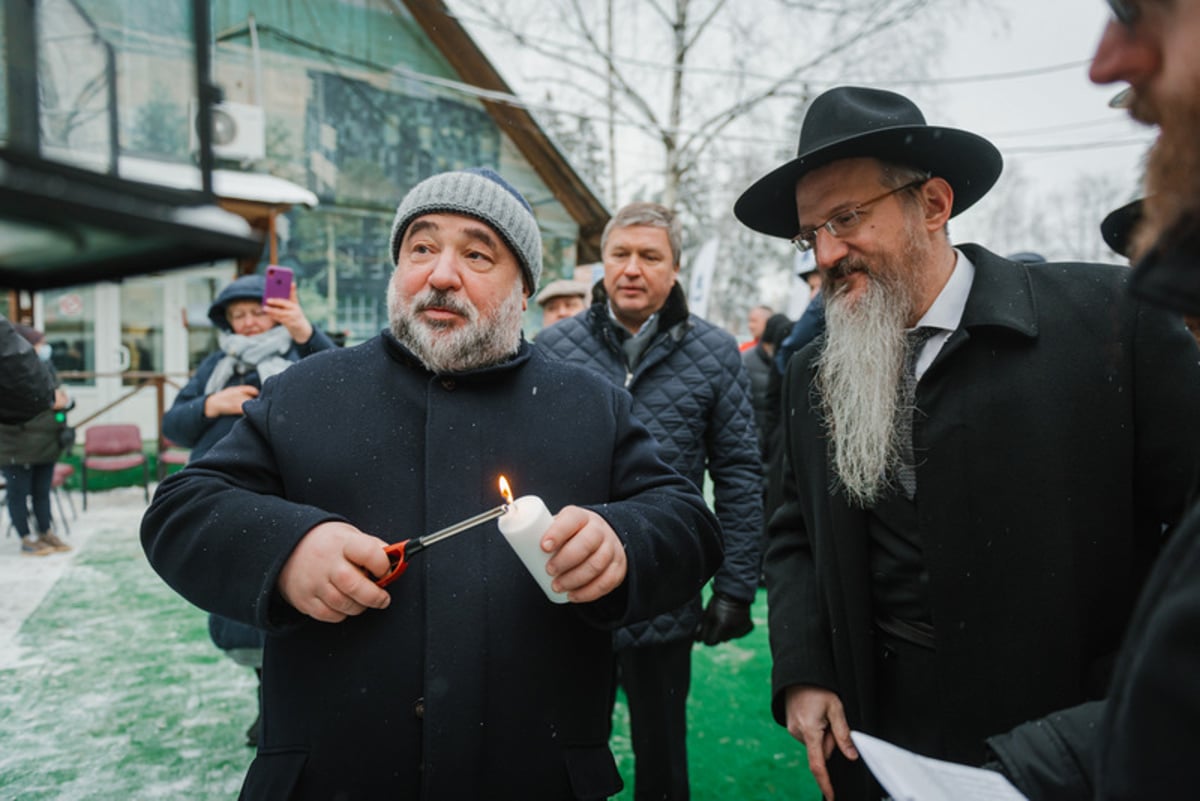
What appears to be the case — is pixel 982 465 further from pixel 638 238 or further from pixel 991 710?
pixel 638 238

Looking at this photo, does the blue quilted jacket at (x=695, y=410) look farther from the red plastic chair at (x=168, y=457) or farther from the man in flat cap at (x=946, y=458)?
the red plastic chair at (x=168, y=457)

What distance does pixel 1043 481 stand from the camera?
1726 millimetres

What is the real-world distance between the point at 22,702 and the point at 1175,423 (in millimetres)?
5222

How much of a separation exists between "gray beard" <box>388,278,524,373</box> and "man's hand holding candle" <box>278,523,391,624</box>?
0.50m

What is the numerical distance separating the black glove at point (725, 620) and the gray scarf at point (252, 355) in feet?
7.54

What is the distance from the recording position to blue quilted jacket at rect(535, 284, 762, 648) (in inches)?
127

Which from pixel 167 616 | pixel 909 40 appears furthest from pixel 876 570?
pixel 909 40

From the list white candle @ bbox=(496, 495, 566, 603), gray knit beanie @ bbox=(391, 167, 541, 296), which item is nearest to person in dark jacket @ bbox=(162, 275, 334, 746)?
gray knit beanie @ bbox=(391, 167, 541, 296)

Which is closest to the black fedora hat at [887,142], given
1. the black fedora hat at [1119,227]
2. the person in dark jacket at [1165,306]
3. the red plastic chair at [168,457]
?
the black fedora hat at [1119,227]

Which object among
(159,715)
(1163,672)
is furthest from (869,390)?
(159,715)

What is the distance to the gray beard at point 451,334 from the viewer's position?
1830 millimetres

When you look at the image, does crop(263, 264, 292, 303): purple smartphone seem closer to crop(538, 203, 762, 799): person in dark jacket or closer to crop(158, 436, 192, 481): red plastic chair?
crop(538, 203, 762, 799): person in dark jacket

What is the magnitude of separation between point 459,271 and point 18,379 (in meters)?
1.90

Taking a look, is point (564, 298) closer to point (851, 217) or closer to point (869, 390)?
point (851, 217)
